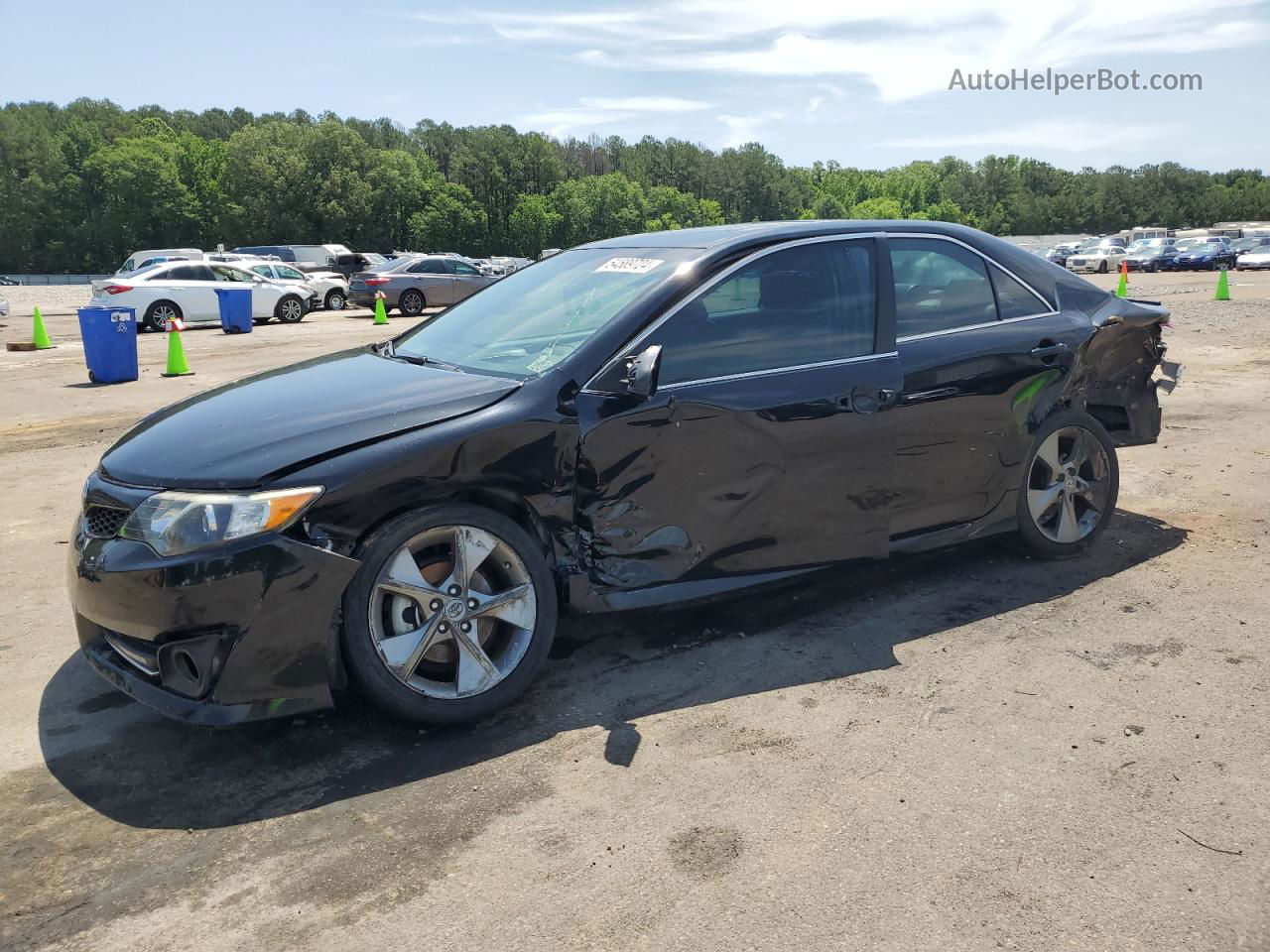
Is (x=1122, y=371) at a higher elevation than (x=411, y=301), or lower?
lower

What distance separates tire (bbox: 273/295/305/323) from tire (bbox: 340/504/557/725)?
23099 mm

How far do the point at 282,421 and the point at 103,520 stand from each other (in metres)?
0.66

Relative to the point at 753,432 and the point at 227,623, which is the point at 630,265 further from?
the point at 227,623

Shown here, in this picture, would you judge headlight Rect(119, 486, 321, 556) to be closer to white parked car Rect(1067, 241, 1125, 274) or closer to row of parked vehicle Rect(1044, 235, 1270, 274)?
row of parked vehicle Rect(1044, 235, 1270, 274)

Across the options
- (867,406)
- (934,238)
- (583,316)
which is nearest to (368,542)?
(583,316)

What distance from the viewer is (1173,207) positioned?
480 ft

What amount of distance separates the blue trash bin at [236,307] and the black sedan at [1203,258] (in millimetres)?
43285

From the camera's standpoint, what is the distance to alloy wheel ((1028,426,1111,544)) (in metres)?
5.20

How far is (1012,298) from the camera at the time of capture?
510 cm

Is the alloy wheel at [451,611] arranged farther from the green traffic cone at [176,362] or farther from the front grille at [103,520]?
the green traffic cone at [176,362]

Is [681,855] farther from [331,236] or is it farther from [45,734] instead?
[331,236]

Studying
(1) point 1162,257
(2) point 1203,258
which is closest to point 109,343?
(1) point 1162,257

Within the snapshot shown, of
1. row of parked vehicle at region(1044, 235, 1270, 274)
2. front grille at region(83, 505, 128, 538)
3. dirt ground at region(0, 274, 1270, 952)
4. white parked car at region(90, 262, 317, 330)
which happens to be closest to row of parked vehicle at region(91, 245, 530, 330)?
white parked car at region(90, 262, 317, 330)

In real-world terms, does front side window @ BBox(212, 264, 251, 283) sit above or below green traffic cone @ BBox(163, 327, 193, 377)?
above
